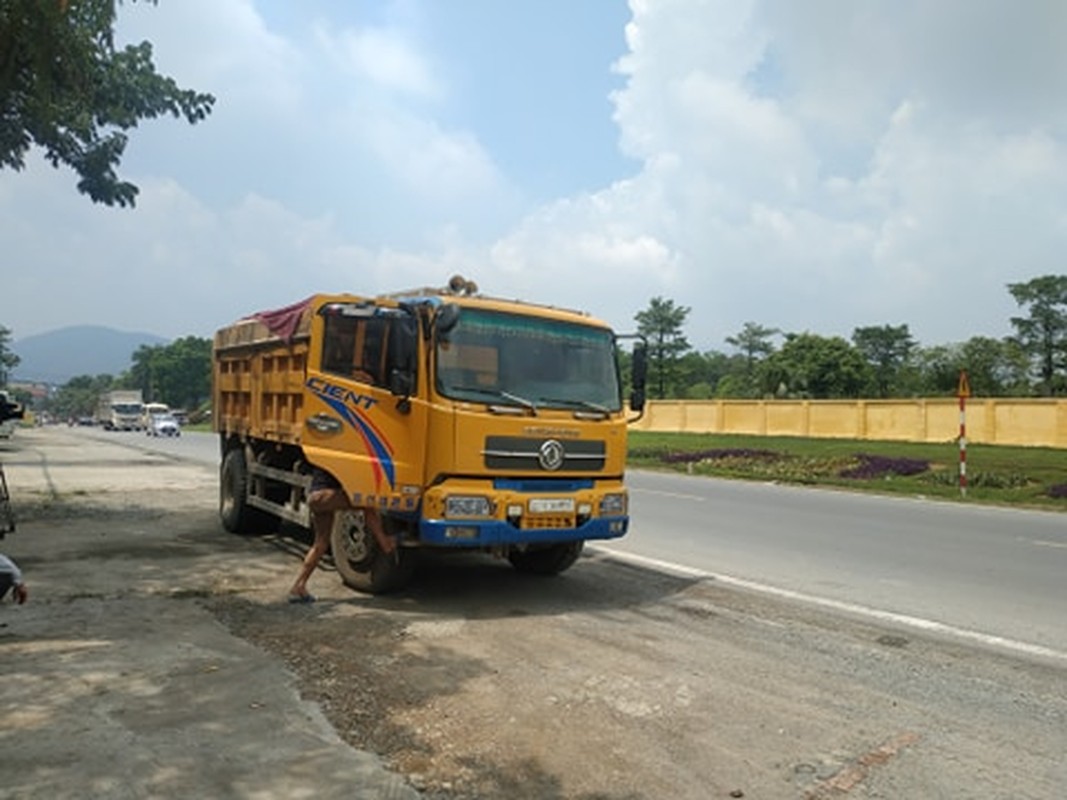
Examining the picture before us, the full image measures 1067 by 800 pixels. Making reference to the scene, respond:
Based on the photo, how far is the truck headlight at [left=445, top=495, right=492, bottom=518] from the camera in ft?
21.6

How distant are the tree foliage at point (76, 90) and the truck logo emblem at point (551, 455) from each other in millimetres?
4635

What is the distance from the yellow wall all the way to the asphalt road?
54.1ft

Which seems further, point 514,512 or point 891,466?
point 891,466

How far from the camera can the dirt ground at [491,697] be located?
387 cm

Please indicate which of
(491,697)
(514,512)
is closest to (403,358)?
(514,512)

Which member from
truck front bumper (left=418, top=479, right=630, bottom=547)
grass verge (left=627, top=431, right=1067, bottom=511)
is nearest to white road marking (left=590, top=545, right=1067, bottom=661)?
truck front bumper (left=418, top=479, right=630, bottom=547)

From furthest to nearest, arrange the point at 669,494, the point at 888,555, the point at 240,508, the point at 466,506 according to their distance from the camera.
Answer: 1. the point at 669,494
2. the point at 240,508
3. the point at 888,555
4. the point at 466,506

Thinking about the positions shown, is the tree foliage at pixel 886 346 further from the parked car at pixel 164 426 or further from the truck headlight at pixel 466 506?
the truck headlight at pixel 466 506

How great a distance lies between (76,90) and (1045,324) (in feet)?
221

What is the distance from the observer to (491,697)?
4.91 metres

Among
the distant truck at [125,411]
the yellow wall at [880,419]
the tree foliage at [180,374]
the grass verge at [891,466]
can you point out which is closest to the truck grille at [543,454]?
the grass verge at [891,466]

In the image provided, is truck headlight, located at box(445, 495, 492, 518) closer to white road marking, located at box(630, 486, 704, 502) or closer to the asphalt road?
the asphalt road

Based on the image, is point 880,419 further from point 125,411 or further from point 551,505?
point 125,411

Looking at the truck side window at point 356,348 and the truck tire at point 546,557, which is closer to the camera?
the truck side window at point 356,348
